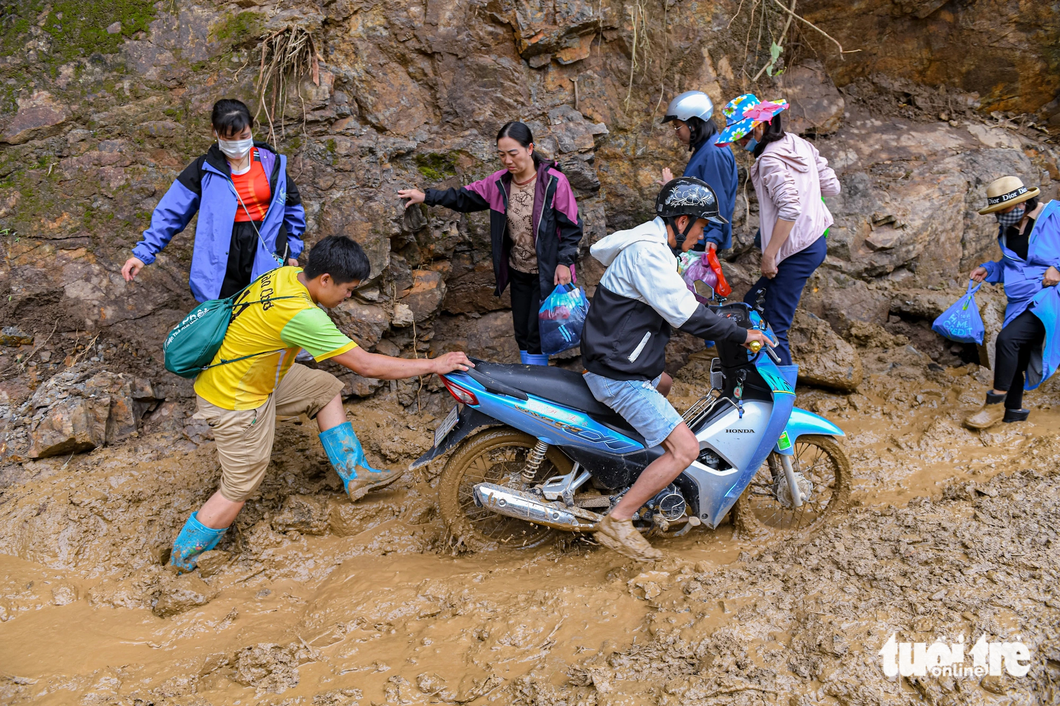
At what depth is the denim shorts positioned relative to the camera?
11.7 feet

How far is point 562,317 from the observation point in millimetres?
4625

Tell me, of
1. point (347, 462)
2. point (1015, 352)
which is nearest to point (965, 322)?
point (1015, 352)

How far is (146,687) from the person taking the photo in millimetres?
3033

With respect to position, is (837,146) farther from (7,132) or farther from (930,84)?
(7,132)

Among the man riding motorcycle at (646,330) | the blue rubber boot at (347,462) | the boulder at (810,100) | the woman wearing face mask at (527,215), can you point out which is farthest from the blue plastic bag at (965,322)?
the blue rubber boot at (347,462)

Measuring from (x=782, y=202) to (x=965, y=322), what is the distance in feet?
6.53

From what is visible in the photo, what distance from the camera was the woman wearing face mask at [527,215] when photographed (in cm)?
471

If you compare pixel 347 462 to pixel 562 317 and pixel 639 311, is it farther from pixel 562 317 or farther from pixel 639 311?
pixel 639 311

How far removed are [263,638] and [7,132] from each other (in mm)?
4233

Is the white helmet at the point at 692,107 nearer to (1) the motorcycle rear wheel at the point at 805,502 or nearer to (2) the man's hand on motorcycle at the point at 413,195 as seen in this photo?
(2) the man's hand on motorcycle at the point at 413,195

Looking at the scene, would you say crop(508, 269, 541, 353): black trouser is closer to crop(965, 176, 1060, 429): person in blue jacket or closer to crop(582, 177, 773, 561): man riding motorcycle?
crop(582, 177, 773, 561): man riding motorcycle

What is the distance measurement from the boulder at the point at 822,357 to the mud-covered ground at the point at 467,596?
35.9 inches

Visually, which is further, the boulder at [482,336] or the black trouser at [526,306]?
the boulder at [482,336]

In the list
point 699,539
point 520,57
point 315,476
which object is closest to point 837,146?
point 520,57
